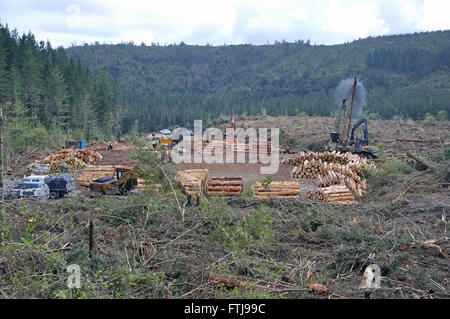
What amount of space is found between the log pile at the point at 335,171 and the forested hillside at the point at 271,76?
41756 millimetres

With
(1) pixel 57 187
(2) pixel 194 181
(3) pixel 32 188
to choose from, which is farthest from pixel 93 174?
(2) pixel 194 181

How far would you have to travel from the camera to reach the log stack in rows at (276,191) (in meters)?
14.3

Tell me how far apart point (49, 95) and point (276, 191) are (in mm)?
40414

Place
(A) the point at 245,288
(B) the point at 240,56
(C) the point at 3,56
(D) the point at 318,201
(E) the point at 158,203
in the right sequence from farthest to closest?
1. (B) the point at 240,56
2. (C) the point at 3,56
3. (D) the point at 318,201
4. (E) the point at 158,203
5. (A) the point at 245,288

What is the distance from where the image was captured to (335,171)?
17.4 m

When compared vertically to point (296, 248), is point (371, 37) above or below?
above

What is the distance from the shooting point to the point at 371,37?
13650 centimetres

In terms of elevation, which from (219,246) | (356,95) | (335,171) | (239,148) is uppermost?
(356,95)

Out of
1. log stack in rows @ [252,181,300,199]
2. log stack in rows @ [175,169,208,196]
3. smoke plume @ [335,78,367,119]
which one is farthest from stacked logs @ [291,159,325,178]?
smoke plume @ [335,78,367,119]

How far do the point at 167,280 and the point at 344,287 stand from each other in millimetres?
2961

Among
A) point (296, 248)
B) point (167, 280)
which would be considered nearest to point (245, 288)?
point (167, 280)

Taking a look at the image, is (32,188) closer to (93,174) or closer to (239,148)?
(93,174)

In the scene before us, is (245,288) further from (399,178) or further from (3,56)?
(3,56)

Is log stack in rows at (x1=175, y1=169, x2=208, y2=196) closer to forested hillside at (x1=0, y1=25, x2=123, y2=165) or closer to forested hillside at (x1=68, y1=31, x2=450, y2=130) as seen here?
forested hillside at (x1=0, y1=25, x2=123, y2=165)
